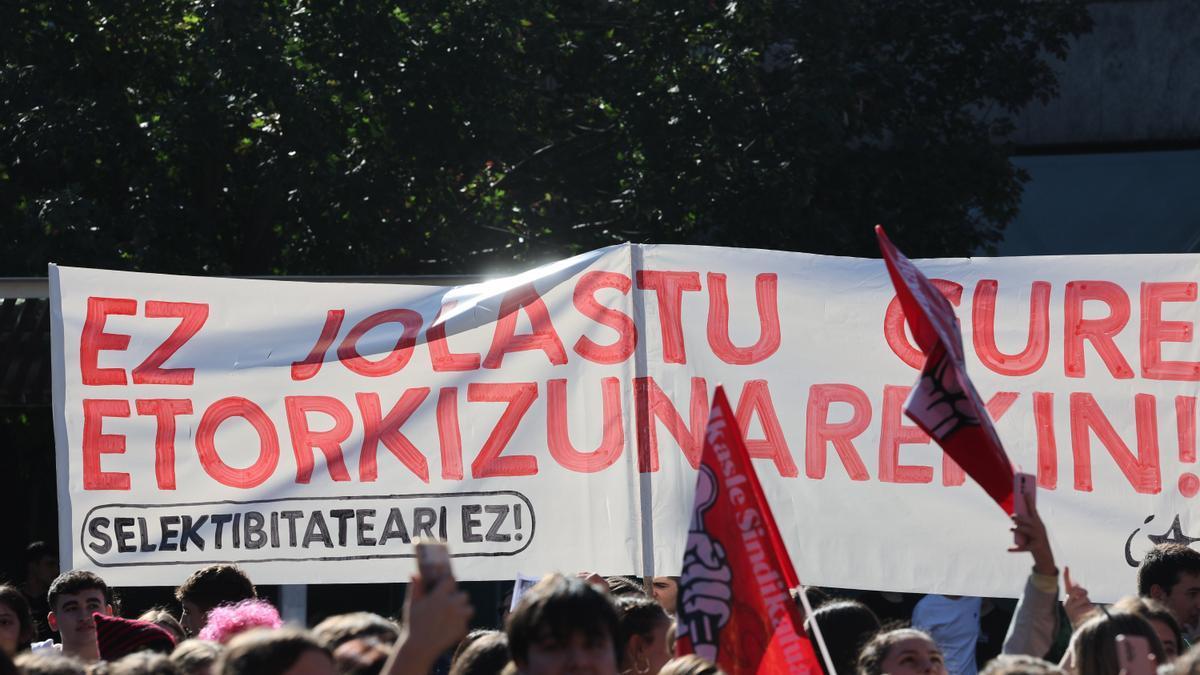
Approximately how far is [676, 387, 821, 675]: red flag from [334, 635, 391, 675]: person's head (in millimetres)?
837

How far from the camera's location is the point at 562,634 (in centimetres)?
326

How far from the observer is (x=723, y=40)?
14.2m

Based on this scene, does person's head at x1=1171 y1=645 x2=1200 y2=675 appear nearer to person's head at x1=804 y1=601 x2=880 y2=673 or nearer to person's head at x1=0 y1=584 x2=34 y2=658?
person's head at x1=804 y1=601 x2=880 y2=673

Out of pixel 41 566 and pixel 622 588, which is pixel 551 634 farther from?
pixel 41 566

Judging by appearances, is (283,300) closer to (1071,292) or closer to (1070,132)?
(1071,292)

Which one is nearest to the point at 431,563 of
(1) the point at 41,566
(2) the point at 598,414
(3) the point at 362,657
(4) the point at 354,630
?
(3) the point at 362,657

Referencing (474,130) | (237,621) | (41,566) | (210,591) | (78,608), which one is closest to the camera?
(237,621)

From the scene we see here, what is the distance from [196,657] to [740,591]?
1.34m

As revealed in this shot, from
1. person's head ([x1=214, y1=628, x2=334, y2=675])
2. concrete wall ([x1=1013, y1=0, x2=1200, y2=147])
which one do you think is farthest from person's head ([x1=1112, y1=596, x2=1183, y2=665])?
concrete wall ([x1=1013, y1=0, x2=1200, y2=147])

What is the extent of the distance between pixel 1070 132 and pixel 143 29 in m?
12.0

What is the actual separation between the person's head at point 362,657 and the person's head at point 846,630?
65.5 inches

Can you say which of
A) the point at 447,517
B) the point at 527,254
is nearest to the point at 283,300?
the point at 447,517

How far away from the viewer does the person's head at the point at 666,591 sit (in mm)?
6367

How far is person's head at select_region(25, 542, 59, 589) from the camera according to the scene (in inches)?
375
